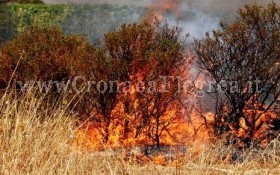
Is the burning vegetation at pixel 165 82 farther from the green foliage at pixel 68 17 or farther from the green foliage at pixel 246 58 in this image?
the green foliage at pixel 68 17

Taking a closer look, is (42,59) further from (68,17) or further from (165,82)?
(68,17)

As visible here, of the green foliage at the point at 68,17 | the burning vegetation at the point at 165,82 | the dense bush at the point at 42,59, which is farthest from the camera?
the green foliage at the point at 68,17

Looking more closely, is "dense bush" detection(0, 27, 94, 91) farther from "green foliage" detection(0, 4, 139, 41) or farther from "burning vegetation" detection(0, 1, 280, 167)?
"green foliage" detection(0, 4, 139, 41)

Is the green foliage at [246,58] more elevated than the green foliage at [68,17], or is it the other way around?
the green foliage at [68,17]

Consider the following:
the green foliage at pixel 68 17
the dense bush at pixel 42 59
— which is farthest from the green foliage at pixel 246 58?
the green foliage at pixel 68 17

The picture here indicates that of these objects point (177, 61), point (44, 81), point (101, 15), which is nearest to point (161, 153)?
point (177, 61)

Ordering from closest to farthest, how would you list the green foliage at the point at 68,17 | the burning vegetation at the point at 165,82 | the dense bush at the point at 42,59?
the burning vegetation at the point at 165,82, the dense bush at the point at 42,59, the green foliage at the point at 68,17

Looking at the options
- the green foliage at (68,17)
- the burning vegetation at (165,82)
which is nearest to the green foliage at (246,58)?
the burning vegetation at (165,82)

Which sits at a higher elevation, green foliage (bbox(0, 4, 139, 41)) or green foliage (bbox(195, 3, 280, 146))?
green foliage (bbox(0, 4, 139, 41))

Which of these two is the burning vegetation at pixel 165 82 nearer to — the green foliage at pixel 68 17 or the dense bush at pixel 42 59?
the dense bush at pixel 42 59

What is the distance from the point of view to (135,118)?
424 inches

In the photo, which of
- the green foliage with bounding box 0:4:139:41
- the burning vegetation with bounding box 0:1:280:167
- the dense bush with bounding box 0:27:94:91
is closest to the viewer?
the burning vegetation with bounding box 0:1:280:167

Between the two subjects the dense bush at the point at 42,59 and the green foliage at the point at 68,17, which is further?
the green foliage at the point at 68,17

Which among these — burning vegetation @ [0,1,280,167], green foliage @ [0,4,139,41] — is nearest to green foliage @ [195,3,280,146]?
burning vegetation @ [0,1,280,167]
